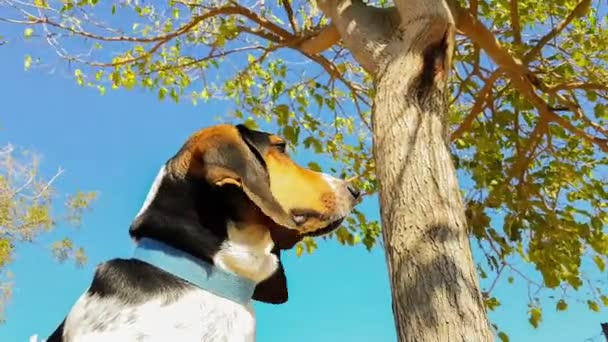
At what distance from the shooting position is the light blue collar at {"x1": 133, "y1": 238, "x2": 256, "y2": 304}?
222 cm

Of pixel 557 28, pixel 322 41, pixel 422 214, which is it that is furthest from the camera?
Answer: pixel 557 28

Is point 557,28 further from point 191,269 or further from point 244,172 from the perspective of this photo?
point 191,269

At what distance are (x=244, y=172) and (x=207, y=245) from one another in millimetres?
327

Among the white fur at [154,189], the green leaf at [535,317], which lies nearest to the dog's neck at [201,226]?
the white fur at [154,189]

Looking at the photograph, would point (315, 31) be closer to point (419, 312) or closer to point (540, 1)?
point (540, 1)

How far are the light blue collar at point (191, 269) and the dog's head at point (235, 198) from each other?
4 centimetres

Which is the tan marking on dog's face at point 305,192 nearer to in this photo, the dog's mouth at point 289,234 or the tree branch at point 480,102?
the dog's mouth at point 289,234

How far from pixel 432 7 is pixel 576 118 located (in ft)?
11.0

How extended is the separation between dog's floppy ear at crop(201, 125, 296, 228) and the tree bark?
2.80 ft

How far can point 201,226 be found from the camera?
2.35 meters

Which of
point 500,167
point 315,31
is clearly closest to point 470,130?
point 500,167

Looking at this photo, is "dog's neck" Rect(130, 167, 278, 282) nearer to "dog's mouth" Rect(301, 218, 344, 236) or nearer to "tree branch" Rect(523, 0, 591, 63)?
"dog's mouth" Rect(301, 218, 344, 236)

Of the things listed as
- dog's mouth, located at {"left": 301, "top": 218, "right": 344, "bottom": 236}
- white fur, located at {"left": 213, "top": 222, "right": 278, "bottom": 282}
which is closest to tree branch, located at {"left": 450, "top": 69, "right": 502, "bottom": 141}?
dog's mouth, located at {"left": 301, "top": 218, "right": 344, "bottom": 236}

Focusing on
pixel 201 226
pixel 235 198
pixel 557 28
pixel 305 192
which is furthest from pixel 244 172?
Result: pixel 557 28
